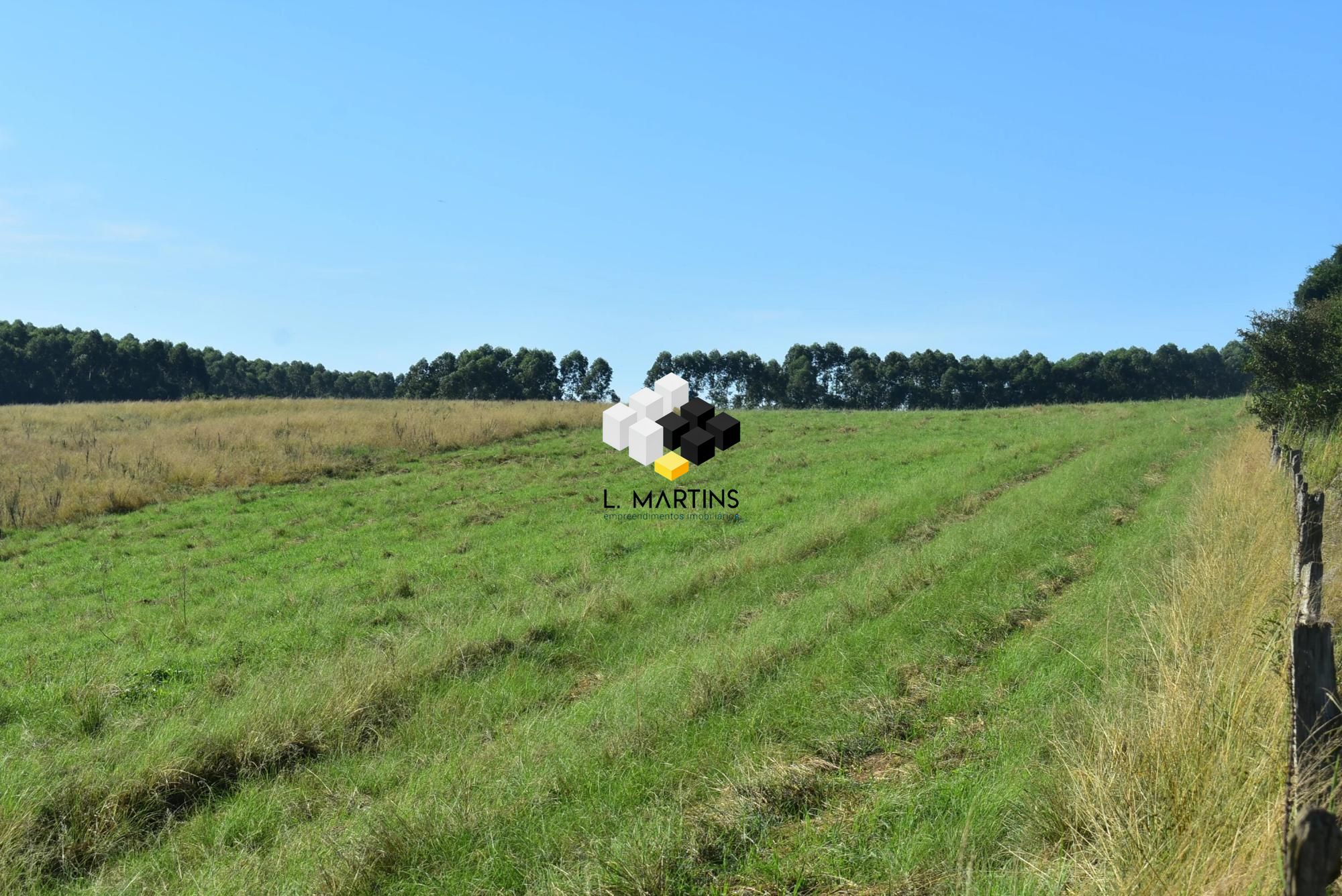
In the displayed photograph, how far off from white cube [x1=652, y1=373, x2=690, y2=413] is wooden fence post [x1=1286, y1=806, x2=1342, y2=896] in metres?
Answer: 21.8

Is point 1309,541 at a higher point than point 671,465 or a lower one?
higher

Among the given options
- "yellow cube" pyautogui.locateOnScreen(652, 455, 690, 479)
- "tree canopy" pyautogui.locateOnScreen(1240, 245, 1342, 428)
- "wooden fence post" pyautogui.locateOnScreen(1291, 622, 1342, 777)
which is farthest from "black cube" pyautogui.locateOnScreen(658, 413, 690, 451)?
"wooden fence post" pyautogui.locateOnScreen(1291, 622, 1342, 777)

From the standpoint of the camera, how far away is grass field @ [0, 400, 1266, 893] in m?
4.78

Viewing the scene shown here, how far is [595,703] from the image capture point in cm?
758

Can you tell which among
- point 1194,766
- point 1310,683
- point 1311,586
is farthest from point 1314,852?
point 1311,586

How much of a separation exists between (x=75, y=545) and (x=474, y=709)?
50.7 feet

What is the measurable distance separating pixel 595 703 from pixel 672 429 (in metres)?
19.7

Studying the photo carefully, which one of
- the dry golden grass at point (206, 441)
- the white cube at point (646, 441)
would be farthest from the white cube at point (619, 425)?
the dry golden grass at point (206, 441)

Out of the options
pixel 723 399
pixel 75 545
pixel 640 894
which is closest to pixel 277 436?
pixel 75 545

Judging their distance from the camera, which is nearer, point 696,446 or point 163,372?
point 696,446

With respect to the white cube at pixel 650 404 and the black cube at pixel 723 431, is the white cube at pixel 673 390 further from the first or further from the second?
the black cube at pixel 723 431

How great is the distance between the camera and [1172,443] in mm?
26203

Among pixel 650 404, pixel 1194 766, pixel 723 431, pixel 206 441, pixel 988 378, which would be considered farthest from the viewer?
pixel 988 378

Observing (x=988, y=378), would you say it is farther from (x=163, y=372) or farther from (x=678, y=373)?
(x=163, y=372)
